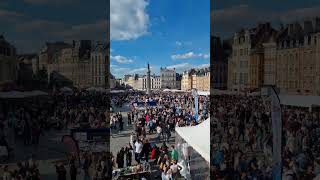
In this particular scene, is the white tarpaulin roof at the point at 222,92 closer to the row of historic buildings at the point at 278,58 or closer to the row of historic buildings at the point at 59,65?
the row of historic buildings at the point at 278,58

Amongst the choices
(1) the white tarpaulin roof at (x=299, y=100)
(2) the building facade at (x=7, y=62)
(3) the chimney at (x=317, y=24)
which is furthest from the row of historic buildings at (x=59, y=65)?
(3) the chimney at (x=317, y=24)

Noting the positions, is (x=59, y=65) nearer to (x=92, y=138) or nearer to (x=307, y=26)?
(x=92, y=138)

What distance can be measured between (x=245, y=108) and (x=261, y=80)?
58 centimetres

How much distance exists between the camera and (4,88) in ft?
19.1

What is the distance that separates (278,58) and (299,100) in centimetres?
73

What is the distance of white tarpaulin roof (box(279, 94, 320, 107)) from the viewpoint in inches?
228

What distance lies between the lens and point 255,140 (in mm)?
6645

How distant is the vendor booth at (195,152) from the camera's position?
8.51m

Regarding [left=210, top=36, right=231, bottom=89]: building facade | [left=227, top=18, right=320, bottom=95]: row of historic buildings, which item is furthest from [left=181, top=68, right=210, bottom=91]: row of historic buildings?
[left=227, top=18, right=320, bottom=95]: row of historic buildings

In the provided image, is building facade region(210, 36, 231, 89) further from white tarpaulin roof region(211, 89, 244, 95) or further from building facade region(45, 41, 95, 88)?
building facade region(45, 41, 95, 88)

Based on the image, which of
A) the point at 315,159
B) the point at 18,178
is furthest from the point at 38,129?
the point at 315,159

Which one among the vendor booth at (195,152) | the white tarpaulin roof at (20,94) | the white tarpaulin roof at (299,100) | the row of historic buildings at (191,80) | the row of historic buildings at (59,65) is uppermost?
the row of historic buildings at (191,80)

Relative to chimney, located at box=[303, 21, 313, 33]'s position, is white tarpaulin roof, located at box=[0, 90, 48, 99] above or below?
below

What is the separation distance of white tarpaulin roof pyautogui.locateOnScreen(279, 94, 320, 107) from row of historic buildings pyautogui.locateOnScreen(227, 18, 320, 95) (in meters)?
0.07
